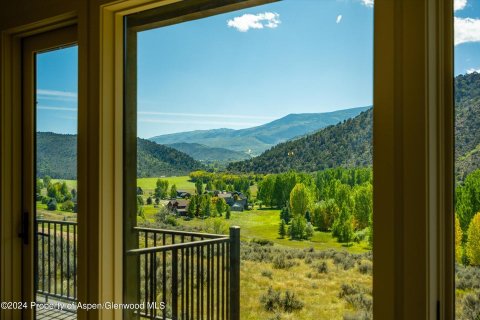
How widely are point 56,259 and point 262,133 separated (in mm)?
1516

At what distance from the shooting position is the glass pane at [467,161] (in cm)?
124

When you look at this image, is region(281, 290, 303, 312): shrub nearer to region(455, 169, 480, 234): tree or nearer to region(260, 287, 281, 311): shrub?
region(260, 287, 281, 311): shrub

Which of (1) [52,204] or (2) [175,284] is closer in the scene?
(2) [175,284]

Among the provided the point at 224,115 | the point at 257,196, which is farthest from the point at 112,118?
the point at 257,196

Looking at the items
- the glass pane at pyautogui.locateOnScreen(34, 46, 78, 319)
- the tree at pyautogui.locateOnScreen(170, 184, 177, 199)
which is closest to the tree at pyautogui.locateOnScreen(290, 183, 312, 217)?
the tree at pyautogui.locateOnScreen(170, 184, 177, 199)

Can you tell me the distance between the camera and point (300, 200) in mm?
1583

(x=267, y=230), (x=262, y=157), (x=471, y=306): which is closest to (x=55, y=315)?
(x=267, y=230)

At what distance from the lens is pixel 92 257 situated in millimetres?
1978

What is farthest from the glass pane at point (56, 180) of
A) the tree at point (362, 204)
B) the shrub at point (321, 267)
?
the tree at point (362, 204)

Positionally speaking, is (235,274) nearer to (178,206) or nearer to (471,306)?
(178,206)

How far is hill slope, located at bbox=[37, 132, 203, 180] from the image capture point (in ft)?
6.39

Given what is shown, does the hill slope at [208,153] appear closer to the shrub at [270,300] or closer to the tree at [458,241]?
the shrub at [270,300]

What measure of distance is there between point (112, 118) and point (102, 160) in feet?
0.73

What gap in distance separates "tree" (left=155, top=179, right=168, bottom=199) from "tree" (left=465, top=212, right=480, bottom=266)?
130cm
